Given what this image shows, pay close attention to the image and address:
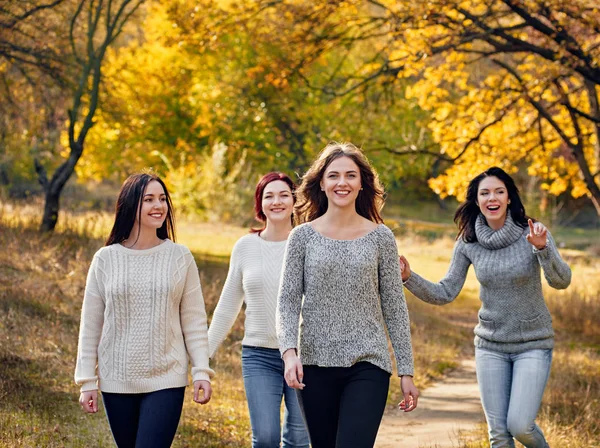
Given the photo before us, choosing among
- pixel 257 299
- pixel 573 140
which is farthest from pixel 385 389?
pixel 573 140

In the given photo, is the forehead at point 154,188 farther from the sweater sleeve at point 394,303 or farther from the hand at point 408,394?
the hand at point 408,394

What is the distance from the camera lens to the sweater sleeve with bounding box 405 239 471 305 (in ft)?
19.4

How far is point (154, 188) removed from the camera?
4734 millimetres

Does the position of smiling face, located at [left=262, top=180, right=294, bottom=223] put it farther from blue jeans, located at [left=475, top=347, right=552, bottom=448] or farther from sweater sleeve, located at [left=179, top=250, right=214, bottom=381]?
blue jeans, located at [left=475, top=347, right=552, bottom=448]

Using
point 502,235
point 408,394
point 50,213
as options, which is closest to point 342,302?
point 408,394

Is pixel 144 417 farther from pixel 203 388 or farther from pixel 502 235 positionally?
pixel 502 235

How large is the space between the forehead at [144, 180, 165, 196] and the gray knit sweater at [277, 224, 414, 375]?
2.50ft

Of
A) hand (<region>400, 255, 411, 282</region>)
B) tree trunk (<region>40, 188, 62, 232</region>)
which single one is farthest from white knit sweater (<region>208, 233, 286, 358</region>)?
tree trunk (<region>40, 188, 62, 232</region>)

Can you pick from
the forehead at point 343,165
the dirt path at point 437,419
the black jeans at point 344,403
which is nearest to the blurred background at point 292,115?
the dirt path at point 437,419

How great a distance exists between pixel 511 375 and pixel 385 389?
168 centimetres

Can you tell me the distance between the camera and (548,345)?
5.71m

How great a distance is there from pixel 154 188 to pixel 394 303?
132 cm

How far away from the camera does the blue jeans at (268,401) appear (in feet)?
17.5

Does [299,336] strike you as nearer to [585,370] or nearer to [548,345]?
[548,345]
